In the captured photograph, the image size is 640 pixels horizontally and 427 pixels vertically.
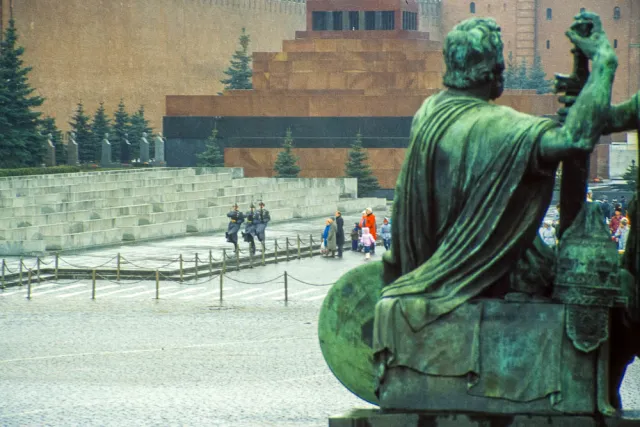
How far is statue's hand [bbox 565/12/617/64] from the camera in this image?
5285 mm

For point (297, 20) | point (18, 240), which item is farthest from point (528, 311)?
point (297, 20)

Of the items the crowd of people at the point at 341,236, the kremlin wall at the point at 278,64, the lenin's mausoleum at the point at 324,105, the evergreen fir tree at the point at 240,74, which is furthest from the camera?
the evergreen fir tree at the point at 240,74

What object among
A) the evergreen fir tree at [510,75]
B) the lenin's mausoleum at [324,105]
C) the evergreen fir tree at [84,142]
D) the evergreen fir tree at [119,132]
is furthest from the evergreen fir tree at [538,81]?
the evergreen fir tree at [84,142]

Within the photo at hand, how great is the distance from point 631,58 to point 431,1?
10642mm

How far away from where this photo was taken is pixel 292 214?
31.2m

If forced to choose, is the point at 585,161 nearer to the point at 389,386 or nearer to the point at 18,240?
the point at 389,386

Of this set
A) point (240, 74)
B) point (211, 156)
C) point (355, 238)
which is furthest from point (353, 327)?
point (240, 74)

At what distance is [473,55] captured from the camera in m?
5.49

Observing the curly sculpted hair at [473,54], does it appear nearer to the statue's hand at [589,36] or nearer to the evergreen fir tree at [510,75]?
the statue's hand at [589,36]

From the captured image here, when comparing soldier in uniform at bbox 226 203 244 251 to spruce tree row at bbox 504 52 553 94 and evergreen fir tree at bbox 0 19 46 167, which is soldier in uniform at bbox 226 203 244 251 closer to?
evergreen fir tree at bbox 0 19 46 167

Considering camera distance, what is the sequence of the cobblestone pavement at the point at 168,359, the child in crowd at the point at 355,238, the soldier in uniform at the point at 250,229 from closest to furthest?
1. the cobblestone pavement at the point at 168,359
2. the soldier in uniform at the point at 250,229
3. the child in crowd at the point at 355,238

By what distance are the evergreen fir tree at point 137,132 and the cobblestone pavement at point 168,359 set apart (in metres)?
30.7

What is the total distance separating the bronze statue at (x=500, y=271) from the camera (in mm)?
5227

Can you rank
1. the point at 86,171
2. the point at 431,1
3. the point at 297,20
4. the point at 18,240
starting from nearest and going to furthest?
the point at 18,240, the point at 86,171, the point at 297,20, the point at 431,1
